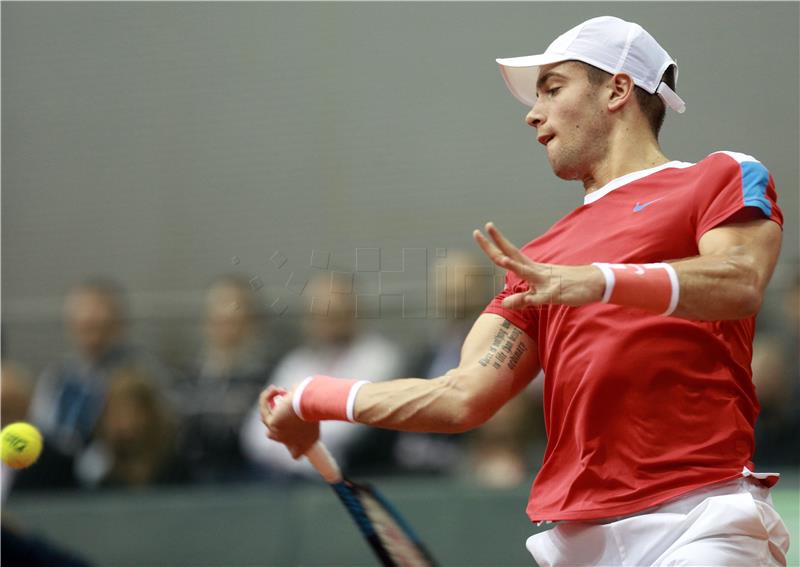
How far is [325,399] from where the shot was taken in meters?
3.86

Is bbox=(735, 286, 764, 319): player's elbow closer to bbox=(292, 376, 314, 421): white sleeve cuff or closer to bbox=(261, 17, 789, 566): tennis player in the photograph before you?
bbox=(261, 17, 789, 566): tennis player

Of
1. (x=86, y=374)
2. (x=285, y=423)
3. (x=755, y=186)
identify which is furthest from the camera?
(x=86, y=374)

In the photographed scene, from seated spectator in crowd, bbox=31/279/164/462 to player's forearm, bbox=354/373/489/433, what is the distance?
4.89m

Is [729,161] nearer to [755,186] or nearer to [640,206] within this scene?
[755,186]

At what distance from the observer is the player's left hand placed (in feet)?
9.98

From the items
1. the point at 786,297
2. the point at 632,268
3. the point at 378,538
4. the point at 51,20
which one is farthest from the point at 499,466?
the point at 51,20

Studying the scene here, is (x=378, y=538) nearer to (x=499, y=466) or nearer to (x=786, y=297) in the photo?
(x=499, y=466)

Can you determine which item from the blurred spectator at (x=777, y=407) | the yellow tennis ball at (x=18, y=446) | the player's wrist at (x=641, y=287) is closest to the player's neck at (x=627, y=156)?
the player's wrist at (x=641, y=287)

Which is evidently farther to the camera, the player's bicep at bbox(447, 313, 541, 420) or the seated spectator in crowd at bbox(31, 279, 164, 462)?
the seated spectator in crowd at bbox(31, 279, 164, 462)

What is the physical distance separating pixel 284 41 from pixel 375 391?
315 inches

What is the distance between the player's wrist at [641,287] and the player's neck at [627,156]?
2.37ft

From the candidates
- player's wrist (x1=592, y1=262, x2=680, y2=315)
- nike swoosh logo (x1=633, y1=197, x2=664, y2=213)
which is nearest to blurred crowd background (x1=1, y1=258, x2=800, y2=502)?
nike swoosh logo (x1=633, y1=197, x2=664, y2=213)

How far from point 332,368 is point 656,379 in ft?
14.4

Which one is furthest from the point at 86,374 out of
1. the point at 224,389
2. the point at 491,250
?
the point at 491,250
